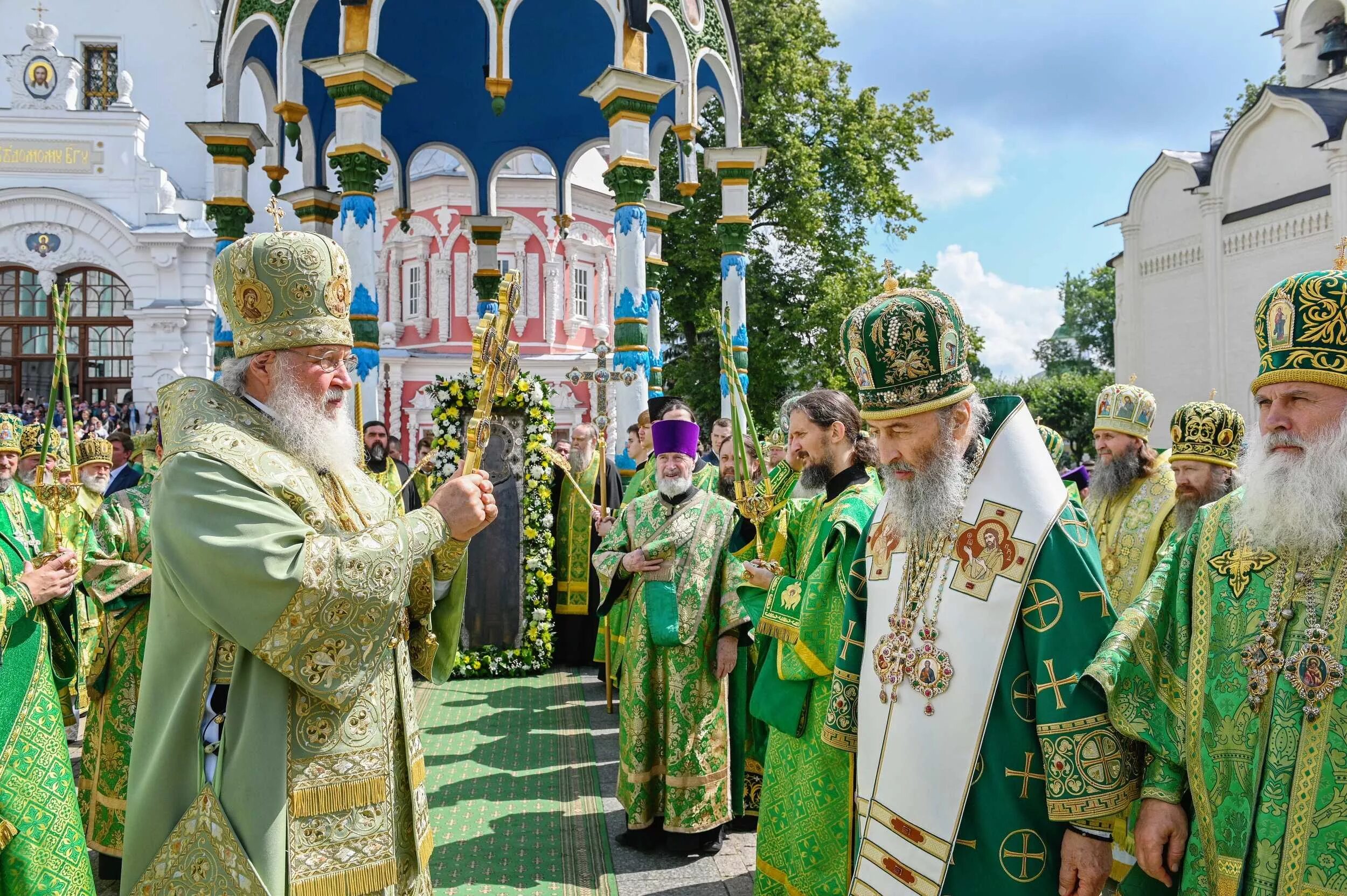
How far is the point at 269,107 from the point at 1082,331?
6263 cm

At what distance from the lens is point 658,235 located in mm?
13117

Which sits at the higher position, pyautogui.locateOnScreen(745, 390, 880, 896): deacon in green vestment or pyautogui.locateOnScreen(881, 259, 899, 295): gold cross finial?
pyautogui.locateOnScreen(881, 259, 899, 295): gold cross finial

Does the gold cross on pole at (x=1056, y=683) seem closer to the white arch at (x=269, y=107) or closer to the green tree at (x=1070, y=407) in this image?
the white arch at (x=269, y=107)

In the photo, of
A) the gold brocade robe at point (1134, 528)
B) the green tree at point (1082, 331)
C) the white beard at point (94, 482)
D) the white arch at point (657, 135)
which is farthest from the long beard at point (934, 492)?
the green tree at point (1082, 331)

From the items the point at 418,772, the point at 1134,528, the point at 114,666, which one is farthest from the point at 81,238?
the point at 418,772

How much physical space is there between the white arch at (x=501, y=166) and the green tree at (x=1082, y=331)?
55.1 meters

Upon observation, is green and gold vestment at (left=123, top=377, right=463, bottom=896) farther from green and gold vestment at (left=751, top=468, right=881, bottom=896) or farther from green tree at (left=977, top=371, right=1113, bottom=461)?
green tree at (left=977, top=371, right=1113, bottom=461)

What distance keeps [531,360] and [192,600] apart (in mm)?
23879

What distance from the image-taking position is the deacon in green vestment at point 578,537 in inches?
378

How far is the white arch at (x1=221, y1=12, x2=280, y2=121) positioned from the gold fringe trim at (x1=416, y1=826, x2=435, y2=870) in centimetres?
927

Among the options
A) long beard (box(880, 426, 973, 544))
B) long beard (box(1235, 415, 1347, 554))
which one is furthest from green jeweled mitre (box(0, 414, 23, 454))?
long beard (box(1235, 415, 1347, 554))

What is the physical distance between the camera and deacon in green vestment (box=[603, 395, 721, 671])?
214 inches

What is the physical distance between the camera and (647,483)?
23.0ft

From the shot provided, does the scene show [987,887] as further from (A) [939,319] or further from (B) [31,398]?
(B) [31,398]
